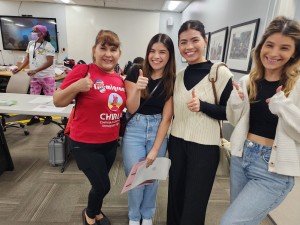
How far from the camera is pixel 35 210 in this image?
1.77 metres

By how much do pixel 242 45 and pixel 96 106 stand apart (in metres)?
2.33

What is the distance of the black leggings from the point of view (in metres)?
1.29

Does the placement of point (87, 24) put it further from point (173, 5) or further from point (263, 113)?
point (263, 113)

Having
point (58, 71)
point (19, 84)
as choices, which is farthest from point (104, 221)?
point (58, 71)

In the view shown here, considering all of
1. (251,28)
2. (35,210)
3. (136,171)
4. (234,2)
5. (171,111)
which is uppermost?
(234,2)

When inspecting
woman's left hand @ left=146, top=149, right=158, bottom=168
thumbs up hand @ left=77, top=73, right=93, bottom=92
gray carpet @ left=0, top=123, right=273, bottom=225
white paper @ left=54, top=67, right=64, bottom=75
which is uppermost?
thumbs up hand @ left=77, top=73, right=93, bottom=92

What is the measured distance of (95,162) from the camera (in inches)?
51.7

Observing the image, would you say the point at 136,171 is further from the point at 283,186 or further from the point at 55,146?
the point at 55,146

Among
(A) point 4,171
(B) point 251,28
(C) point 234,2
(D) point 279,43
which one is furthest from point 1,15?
(D) point 279,43

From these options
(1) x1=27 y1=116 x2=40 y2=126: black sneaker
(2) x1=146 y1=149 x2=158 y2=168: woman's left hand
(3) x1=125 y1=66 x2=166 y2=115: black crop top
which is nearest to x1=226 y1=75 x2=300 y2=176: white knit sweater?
(3) x1=125 y1=66 x2=166 y2=115: black crop top

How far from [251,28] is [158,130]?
203 centimetres

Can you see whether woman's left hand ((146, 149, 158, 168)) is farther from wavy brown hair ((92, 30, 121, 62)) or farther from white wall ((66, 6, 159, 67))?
white wall ((66, 6, 159, 67))

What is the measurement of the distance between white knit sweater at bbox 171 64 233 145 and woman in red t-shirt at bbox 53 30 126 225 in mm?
379

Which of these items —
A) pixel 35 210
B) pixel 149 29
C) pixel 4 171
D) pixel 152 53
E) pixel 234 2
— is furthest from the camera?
pixel 149 29
